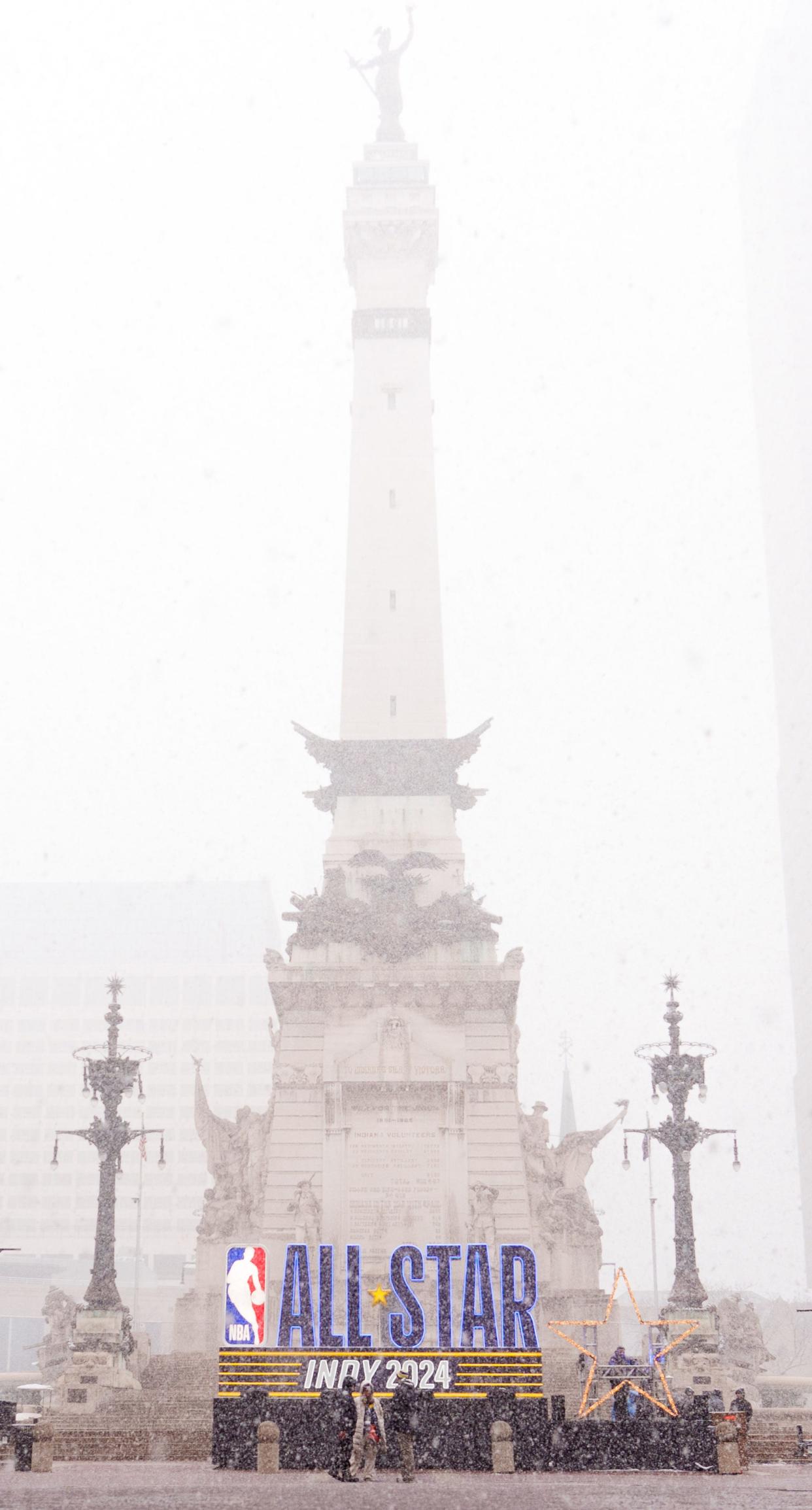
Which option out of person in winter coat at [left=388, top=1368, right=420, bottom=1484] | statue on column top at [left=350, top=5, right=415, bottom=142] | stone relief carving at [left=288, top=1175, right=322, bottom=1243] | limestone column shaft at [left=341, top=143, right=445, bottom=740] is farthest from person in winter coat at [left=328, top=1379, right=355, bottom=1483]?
statue on column top at [left=350, top=5, right=415, bottom=142]

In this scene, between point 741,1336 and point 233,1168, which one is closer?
point 741,1336

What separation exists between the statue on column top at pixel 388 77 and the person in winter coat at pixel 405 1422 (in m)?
44.1

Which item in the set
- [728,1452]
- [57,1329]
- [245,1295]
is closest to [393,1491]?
[245,1295]

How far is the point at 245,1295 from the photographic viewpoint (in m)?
23.7

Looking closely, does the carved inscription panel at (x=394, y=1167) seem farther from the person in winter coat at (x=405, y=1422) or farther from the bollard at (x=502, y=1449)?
the person in winter coat at (x=405, y=1422)

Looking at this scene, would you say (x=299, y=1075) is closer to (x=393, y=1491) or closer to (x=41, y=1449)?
(x=41, y=1449)

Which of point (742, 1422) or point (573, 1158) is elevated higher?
point (573, 1158)

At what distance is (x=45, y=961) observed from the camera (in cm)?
12675

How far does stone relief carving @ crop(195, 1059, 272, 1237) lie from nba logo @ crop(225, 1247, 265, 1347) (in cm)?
1341

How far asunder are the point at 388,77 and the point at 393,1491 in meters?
48.3

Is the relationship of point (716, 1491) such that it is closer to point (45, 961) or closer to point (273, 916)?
point (45, 961)

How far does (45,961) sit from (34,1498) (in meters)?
113

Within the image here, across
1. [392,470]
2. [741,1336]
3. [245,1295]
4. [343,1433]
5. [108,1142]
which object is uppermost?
[392,470]

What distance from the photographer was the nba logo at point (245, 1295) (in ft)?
76.9
